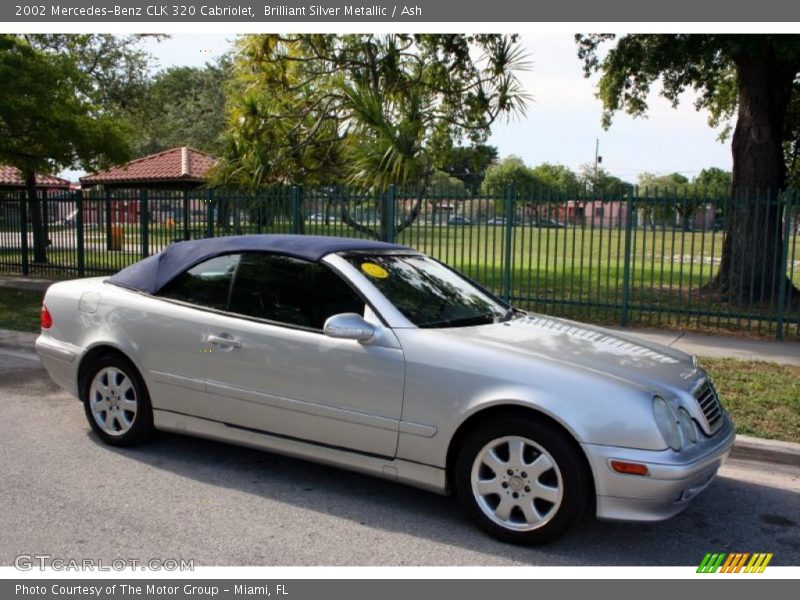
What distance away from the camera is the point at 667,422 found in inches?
153

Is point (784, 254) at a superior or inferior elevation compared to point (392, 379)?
superior

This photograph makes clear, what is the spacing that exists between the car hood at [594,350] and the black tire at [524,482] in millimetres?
433

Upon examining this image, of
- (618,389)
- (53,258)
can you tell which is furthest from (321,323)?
(53,258)

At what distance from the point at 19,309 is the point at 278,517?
9641 millimetres

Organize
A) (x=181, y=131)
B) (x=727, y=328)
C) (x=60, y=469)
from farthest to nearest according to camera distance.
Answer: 1. (x=181, y=131)
2. (x=727, y=328)
3. (x=60, y=469)

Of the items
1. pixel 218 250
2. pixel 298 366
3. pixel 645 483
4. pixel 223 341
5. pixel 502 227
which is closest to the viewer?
pixel 645 483

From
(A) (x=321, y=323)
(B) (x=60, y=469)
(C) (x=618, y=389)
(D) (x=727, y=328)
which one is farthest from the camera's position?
(D) (x=727, y=328)

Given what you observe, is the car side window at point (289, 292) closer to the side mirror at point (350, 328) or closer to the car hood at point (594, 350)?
the side mirror at point (350, 328)

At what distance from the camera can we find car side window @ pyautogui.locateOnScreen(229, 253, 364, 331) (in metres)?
4.75

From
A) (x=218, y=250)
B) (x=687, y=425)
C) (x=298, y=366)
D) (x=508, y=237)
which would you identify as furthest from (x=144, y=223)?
(x=687, y=425)

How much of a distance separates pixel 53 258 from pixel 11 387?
1154 cm

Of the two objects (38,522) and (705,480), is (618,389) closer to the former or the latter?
(705,480)

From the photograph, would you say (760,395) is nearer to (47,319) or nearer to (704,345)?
(704,345)

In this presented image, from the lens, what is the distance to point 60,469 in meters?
5.13
